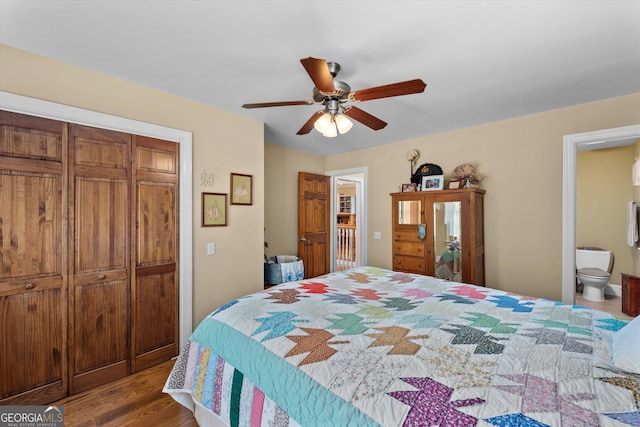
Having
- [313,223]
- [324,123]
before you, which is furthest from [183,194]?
[313,223]

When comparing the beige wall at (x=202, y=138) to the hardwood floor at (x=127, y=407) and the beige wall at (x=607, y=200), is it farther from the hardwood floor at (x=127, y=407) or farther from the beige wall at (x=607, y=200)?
the beige wall at (x=607, y=200)

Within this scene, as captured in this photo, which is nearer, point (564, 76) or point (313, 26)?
point (313, 26)

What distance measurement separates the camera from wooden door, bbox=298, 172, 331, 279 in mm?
4414

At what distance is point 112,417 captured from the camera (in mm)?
1879

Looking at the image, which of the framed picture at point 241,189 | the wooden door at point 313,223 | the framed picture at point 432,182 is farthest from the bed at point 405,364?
the wooden door at point 313,223

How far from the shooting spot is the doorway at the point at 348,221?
14.9ft

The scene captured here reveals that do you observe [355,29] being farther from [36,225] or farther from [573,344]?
[36,225]

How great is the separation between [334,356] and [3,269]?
2225 mm

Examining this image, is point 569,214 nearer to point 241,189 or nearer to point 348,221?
point 241,189

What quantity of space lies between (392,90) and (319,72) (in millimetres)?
470

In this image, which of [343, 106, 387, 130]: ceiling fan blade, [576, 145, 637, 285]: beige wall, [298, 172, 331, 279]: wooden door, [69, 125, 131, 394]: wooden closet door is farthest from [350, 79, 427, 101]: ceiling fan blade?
[576, 145, 637, 285]: beige wall

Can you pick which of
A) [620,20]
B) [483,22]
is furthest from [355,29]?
[620,20]

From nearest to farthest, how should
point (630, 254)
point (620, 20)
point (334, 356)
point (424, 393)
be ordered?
point (424, 393) → point (334, 356) → point (620, 20) → point (630, 254)

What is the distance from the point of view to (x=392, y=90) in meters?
1.69
